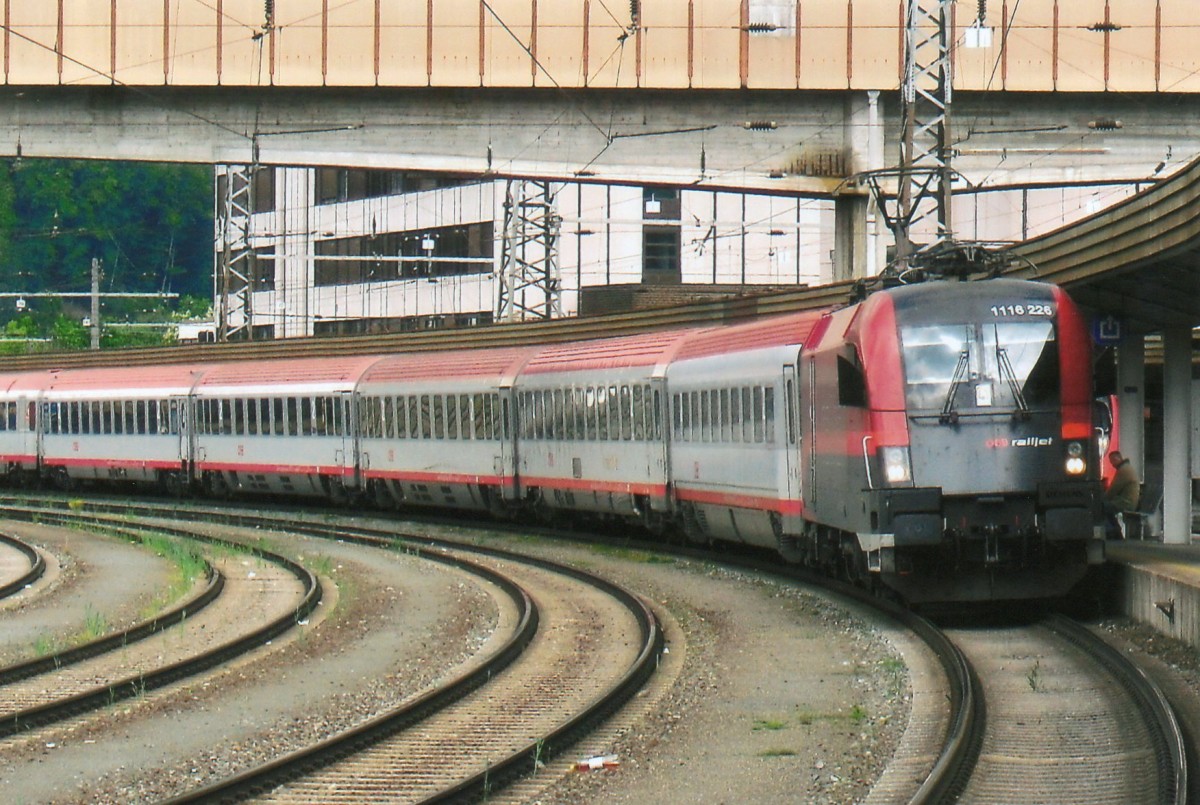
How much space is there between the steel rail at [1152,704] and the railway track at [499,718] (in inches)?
121

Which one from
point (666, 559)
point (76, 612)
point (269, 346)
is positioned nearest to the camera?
point (76, 612)

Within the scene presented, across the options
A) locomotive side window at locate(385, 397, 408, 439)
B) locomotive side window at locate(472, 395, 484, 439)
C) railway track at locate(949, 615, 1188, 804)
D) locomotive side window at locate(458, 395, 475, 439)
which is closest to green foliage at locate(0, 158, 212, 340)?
locomotive side window at locate(385, 397, 408, 439)

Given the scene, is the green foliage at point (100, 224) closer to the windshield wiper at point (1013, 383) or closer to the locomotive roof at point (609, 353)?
the locomotive roof at point (609, 353)

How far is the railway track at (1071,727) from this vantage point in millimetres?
9594

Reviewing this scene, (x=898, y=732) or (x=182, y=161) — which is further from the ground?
(x=182, y=161)

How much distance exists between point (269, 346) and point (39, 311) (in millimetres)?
59685

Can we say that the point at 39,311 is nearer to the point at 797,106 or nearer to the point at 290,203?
the point at 290,203

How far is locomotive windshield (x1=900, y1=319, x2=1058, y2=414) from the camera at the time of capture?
1541 cm

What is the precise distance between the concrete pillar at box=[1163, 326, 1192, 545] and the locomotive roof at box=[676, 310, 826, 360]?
4030 millimetres

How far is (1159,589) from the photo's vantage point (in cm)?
1518

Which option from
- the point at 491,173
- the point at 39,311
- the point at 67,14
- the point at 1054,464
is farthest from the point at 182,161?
the point at 39,311

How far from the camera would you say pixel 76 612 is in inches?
757

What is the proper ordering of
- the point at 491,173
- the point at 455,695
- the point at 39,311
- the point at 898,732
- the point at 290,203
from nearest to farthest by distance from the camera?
1. the point at 898,732
2. the point at 455,695
3. the point at 491,173
4. the point at 290,203
5. the point at 39,311

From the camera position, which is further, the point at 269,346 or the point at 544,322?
the point at 269,346
